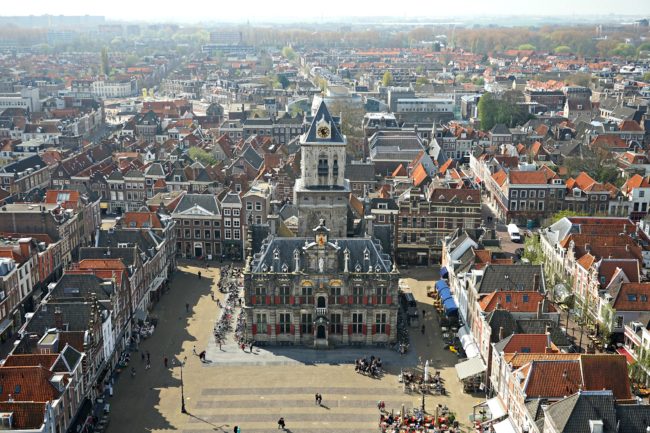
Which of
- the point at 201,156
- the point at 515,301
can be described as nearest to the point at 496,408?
the point at 515,301

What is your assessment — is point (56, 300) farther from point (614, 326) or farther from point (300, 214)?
point (614, 326)

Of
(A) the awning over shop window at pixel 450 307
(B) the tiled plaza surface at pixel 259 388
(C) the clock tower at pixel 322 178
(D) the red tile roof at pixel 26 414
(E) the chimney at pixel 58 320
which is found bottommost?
(B) the tiled plaza surface at pixel 259 388

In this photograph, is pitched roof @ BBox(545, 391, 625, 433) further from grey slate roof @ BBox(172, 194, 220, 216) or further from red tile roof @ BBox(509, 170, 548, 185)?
red tile roof @ BBox(509, 170, 548, 185)

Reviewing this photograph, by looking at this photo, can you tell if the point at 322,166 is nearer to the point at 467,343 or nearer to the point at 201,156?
the point at 467,343

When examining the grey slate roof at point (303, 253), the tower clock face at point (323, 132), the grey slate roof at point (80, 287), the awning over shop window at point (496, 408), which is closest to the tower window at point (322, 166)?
the tower clock face at point (323, 132)

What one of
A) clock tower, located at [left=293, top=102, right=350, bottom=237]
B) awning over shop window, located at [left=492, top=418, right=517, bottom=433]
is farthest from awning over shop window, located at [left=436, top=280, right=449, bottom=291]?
awning over shop window, located at [left=492, top=418, right=517, bottom=433]

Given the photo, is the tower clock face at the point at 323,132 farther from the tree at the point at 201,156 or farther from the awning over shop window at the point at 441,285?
the tree at the point at 201,156
